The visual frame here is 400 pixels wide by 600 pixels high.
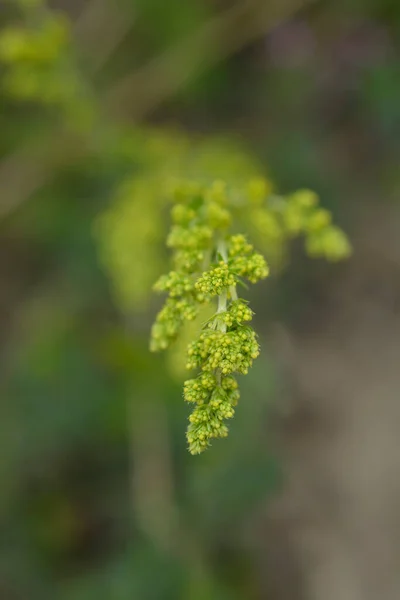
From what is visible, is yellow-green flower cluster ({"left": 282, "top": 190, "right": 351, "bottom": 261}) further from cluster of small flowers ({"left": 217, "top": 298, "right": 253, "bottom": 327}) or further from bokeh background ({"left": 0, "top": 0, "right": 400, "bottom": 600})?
bokeh background ({"left": 0, "top": 0, "right": 400, "bottom": 600})

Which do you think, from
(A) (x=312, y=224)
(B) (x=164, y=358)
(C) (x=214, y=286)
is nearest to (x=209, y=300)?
(C) (x=214, y=286)

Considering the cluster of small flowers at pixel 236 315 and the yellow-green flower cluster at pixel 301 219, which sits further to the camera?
the yellow-green flower cluster at pixel 301 219

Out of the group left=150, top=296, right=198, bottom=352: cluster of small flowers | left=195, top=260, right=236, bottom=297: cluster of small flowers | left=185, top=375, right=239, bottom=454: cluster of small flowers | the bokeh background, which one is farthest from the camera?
the bokeh background

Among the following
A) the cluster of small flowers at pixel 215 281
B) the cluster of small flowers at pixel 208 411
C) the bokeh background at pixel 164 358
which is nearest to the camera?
the cluster of small flowers at pixel 208 411

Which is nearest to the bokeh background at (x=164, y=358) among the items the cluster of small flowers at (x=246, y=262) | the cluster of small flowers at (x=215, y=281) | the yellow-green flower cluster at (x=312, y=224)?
the yellow-green flower cluster at (x=312, y=224)

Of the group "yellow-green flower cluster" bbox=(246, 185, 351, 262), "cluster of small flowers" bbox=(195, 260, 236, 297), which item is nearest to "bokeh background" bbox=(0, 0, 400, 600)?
"yellow-green flower cluster" bbox=(246, 185, 351, 262)

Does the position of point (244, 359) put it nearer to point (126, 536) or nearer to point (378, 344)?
point (126, 536)

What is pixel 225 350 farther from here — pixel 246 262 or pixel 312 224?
pixel 312 224

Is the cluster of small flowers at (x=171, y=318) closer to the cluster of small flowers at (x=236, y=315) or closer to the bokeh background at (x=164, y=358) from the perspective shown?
the cluster of small flowers at (x=236, y=315)

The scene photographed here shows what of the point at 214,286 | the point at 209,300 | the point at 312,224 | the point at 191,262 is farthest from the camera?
the point at 312,224
